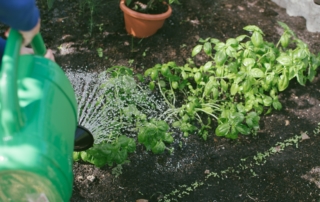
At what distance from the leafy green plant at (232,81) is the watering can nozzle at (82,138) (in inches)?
28.0

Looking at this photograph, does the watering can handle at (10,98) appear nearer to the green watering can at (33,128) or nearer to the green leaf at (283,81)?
the green watering can at (33,128)

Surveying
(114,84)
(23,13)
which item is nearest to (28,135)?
(23,13)

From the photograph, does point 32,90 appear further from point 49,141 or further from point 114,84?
point 114,84

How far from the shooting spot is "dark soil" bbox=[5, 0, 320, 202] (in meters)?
2.07

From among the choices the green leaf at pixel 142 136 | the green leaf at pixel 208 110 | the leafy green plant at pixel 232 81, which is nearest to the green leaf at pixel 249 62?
the leafy green plant at pixel 232 81

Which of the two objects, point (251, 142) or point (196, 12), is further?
point (196, 12)

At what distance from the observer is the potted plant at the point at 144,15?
2.65 metres

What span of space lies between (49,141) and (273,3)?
2807mm

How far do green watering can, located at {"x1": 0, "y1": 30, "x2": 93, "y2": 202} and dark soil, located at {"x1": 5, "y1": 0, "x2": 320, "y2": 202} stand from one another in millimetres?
974

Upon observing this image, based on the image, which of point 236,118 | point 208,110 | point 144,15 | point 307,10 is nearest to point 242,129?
point 236,118

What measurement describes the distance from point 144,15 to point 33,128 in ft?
5.91

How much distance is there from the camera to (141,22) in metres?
2.70

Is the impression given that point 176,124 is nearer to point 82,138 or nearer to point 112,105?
point 112,105

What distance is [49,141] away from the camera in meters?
0.98
